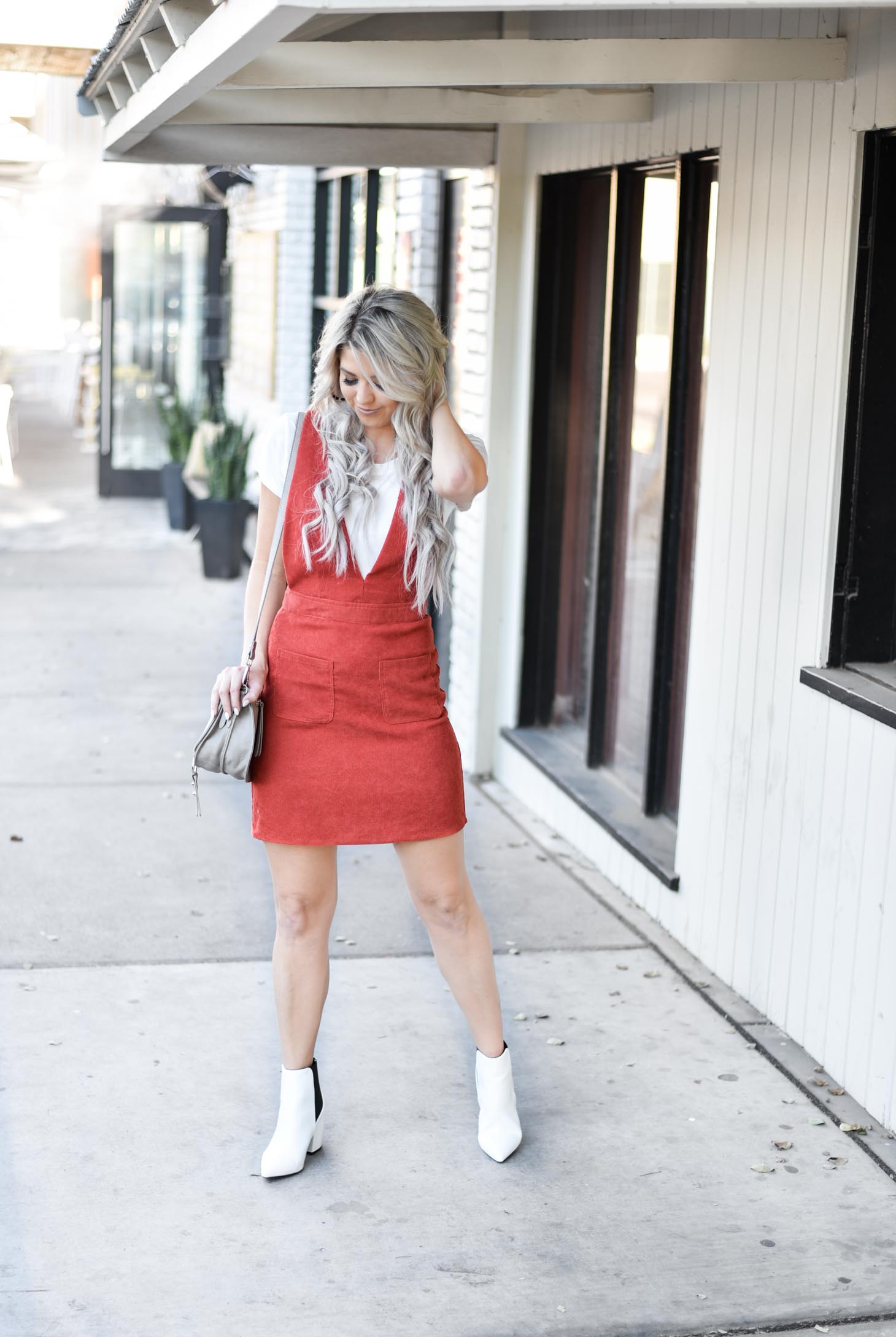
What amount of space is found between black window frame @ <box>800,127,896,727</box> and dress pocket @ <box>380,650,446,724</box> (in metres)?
1.06

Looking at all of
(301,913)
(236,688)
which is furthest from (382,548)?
(301,913)

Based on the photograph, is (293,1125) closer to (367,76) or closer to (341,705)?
(341,705)

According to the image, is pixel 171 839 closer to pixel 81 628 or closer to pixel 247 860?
pixel 247 860

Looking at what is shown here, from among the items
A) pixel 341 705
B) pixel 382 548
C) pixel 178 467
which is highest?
pixel 382 548

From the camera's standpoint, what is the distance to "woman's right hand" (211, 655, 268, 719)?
3430mm

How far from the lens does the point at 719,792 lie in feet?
15.8

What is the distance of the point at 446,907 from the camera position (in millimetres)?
3600


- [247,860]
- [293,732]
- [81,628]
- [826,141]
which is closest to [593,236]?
[826,141]

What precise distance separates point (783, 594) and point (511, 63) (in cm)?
152

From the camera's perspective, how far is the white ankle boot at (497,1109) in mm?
3719

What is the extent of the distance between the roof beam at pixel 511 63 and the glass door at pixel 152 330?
11.5 m

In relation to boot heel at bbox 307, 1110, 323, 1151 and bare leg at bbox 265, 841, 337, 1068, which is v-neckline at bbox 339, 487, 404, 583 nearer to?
bare leg at bbox 265, 841, 337, 1068

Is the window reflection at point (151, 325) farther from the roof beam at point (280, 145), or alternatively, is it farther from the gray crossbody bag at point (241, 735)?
the gray crossbody bag at point (241, 735)

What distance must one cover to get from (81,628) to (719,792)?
5766 millimetres
